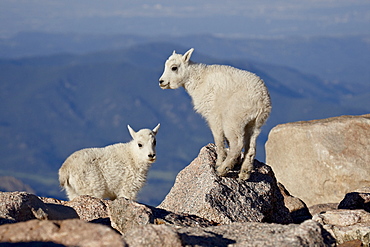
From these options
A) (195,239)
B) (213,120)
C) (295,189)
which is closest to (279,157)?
(295,189)

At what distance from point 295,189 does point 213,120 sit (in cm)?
843

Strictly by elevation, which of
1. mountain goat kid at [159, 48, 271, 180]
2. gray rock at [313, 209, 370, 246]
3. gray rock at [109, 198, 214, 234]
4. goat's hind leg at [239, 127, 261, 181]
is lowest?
gray rock at [313, 209, 370, 246]

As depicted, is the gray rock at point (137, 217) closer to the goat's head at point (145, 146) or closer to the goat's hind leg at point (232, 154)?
the goat's hind leg at point (232, 154)

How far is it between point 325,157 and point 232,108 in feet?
25.8

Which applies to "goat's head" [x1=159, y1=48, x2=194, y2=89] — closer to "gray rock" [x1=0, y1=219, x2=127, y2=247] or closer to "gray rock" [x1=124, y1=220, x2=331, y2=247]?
"gray rock" [x1=124, y1=220, x2=331, y2=247]

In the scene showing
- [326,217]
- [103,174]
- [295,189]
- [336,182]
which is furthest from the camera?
[295,189]

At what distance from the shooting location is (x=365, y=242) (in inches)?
323

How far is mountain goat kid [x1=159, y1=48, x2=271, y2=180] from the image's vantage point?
1093cm

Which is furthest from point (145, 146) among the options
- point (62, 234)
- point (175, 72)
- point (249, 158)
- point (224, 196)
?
point (62, 234)

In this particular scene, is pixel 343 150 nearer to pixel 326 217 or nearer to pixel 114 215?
pixel 326 217

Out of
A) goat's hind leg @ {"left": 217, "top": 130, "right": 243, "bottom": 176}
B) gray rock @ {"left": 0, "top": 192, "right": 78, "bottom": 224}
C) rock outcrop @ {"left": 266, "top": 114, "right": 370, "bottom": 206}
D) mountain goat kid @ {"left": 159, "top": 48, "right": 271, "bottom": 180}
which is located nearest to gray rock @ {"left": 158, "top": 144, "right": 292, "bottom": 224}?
goat's hind leg @ {"left": 217, "top": 130, "right": 243, "bottom": 176}

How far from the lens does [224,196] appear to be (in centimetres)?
1048

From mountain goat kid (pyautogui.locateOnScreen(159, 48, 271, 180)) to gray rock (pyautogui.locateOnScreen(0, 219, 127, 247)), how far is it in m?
5.71

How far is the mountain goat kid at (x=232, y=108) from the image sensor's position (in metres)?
10.9
